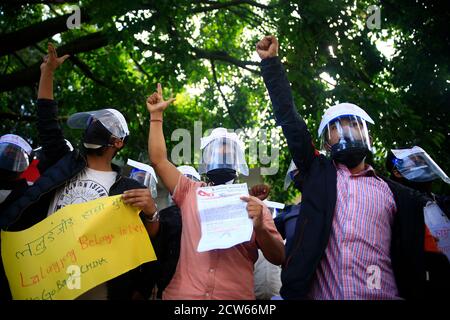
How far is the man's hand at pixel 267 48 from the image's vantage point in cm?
315

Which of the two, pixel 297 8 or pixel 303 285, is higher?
pixel 297 8

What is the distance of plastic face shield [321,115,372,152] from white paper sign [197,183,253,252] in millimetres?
686

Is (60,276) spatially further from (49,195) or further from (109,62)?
(109,62)

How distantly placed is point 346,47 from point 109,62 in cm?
494

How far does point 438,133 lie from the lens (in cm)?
672

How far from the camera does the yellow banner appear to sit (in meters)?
2.80

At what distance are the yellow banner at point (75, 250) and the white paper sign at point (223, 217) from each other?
1.33 ft

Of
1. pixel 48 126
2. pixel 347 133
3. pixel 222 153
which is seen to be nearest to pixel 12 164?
pixel 48 126

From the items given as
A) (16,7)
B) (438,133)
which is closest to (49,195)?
(438,133)

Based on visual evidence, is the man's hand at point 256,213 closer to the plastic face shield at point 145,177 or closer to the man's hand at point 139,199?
the man's hand at point 139,199

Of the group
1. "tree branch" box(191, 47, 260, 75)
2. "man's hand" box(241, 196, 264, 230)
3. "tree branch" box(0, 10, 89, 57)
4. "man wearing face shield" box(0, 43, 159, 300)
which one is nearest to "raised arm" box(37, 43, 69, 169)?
"man wearing face shield" box(0, 43, 159, 300)

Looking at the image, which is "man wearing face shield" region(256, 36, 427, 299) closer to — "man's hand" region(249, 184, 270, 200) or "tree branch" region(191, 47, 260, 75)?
"man's hand" region(249, 184, 270, 200)

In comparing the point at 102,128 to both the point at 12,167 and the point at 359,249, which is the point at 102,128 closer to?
the point at 12,167
